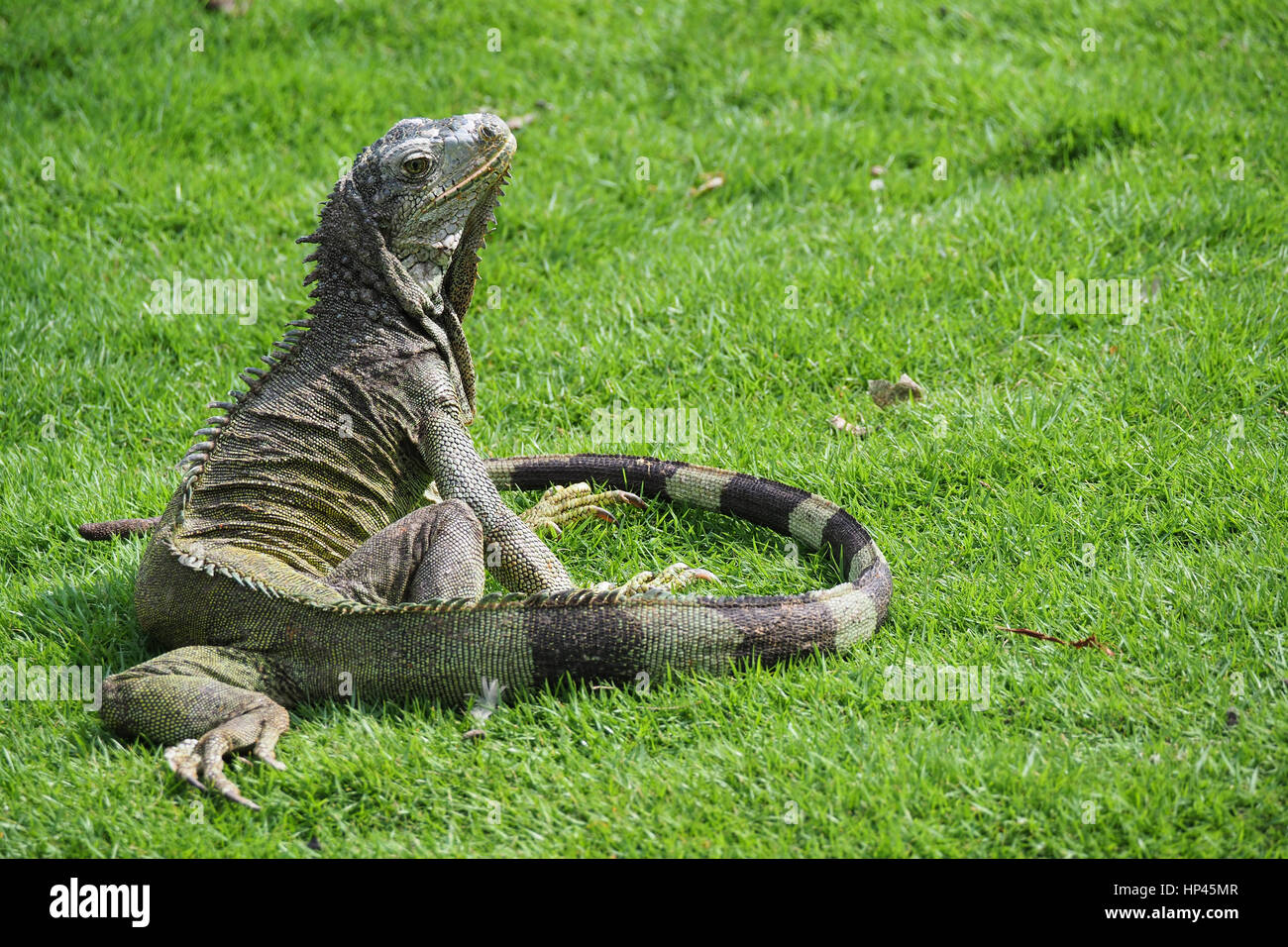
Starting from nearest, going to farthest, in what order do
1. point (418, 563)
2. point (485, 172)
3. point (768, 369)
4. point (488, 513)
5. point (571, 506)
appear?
point (418, 563)
point (488, 513)
point (485, 172)
point (571, 506)
point (768, 369)

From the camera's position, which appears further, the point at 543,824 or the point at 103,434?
the point at 103,434

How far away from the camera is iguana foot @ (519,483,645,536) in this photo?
17.1 ft

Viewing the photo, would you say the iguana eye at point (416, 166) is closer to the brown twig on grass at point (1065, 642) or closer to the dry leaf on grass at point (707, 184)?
the brown twig on grass at point (1065, 642)

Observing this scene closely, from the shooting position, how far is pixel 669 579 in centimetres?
483

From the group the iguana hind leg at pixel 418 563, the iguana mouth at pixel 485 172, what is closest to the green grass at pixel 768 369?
the iguana hind leg at pixel 418 563

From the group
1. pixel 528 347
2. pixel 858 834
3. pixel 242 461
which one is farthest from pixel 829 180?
pixel 858 834

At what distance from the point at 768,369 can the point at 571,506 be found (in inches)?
61.6

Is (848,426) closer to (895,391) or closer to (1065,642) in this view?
(895,391)

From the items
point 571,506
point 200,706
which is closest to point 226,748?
point 200,706

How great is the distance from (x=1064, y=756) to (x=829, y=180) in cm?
505

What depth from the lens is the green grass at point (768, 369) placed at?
12.2ft

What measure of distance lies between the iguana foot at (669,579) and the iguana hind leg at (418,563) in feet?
1.81
